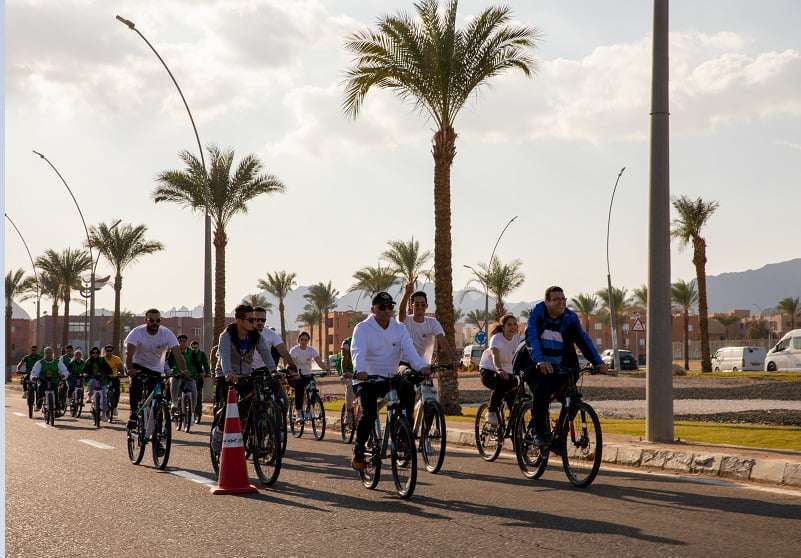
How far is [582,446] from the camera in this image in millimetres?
10023

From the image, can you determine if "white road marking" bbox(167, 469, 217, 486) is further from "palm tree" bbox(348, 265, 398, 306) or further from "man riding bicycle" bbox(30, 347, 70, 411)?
"palm tree" bbox(348, 265, 398, 306)

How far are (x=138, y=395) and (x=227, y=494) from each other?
19.8 ft

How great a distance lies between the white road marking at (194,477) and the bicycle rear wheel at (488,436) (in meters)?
3.53

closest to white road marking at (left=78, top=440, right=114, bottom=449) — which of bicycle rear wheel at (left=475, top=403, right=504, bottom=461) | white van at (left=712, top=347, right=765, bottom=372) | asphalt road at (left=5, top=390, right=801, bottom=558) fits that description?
asphalt road at (left=5, top=390, right=801, bottom=558)

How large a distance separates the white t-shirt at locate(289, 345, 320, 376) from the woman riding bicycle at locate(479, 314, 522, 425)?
17.7ft

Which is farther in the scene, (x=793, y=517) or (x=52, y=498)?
(x=52, y=498)

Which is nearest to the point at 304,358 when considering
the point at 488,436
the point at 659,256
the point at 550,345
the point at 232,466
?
the point at 488,436

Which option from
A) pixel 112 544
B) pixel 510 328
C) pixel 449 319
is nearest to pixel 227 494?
pixel 112 544

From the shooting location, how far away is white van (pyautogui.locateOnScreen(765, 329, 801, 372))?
173 ft

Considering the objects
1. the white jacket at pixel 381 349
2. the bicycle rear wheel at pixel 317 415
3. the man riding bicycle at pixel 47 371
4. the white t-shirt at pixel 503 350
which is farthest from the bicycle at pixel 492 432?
the man riding bicycle at pixel 47 371

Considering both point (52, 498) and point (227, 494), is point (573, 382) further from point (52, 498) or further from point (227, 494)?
point (52, 498)

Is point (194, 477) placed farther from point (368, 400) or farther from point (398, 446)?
point (398, 446)

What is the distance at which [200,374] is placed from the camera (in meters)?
20.6

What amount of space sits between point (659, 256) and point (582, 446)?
407 cm
